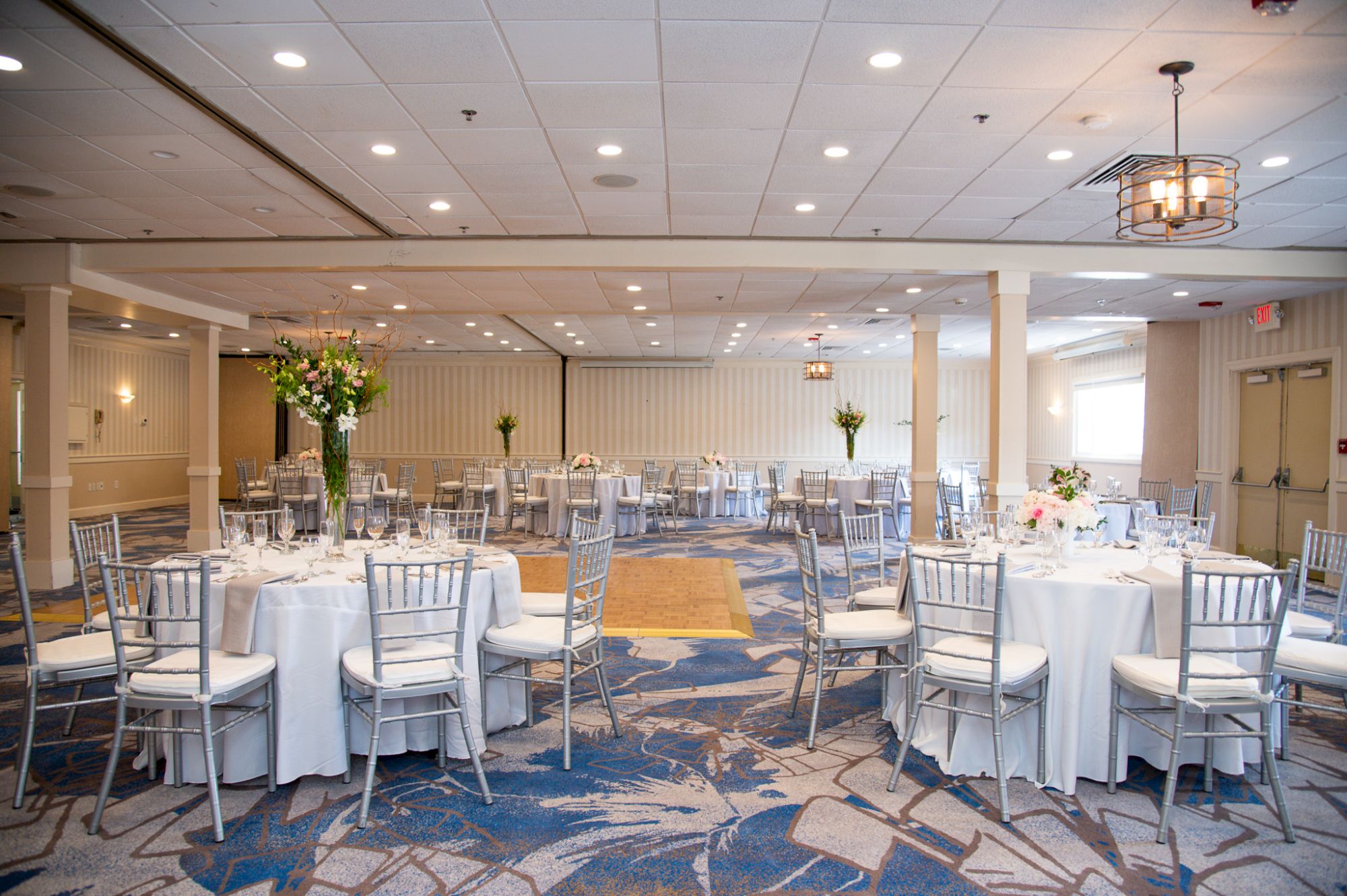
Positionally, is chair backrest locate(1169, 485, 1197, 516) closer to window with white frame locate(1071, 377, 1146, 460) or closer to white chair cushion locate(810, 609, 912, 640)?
window with white frame locate(1071, 377, 1146, 460)

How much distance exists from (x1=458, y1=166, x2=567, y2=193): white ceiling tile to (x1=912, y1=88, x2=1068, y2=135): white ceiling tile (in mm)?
2513

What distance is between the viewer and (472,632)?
364 cm

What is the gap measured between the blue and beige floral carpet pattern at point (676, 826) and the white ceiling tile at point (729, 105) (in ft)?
11.0

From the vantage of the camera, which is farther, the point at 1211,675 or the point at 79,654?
the point at 79,654

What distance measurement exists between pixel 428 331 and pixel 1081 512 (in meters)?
11.5

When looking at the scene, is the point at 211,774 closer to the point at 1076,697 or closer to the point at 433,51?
the point at 433,51

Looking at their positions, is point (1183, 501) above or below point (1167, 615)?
above

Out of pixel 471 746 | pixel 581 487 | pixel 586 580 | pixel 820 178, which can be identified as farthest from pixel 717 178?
pixel 581 487

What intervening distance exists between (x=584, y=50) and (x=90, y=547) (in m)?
4.12

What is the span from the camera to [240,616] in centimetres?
331

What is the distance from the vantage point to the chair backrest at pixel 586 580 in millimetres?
3574

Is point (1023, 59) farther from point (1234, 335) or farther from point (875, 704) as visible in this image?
point (1234, 335)

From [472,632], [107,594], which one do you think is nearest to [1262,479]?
[472,632]

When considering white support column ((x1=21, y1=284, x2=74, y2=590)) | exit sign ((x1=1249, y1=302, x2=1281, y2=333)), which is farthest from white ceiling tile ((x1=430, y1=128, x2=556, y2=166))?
exit sign ((x1=1249, y1=302, x2=1281, y2=333))
